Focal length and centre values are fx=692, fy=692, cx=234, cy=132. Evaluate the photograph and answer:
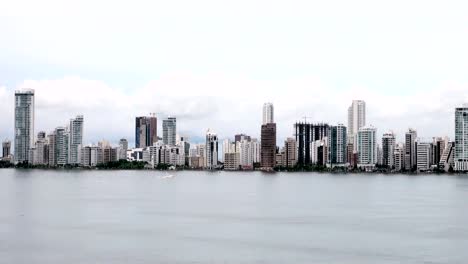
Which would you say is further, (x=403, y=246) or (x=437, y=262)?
(x=403, y=246)

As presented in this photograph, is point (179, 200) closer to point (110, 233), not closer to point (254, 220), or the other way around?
point (254, 220)

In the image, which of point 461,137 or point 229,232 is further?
point 461,137

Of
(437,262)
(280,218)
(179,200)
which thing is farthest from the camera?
(179,200)

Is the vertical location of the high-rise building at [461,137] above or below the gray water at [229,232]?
above

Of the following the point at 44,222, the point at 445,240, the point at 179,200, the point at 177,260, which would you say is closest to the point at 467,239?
the point at 445,240

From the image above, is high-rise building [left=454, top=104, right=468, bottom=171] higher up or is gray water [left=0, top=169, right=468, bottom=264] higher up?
high-rise building [left=454, top=104, right=468, bottom=171]

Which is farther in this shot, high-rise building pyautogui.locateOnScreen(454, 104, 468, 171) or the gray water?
high-rise building pyautogui.locateOnScreen(454, 104, 468, 171)

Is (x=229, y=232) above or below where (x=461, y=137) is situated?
below

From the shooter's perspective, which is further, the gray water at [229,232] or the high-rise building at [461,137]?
the high-rise building at [461,137]
